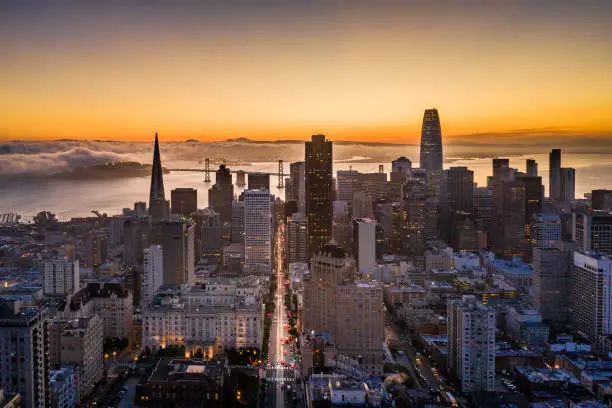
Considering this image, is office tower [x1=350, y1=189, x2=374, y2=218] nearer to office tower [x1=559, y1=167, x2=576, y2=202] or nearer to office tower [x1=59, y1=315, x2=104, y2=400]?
office tower [x1=559, y1=167, x2=576, y2=202]

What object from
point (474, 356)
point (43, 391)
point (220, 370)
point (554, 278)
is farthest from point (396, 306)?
point (43, 391)

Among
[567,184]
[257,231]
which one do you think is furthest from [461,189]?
[257,231]

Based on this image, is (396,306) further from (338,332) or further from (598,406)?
(598,406)

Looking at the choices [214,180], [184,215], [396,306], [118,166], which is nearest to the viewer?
[118,166]

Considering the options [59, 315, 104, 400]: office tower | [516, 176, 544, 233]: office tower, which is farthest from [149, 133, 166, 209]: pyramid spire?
[516, 176, 544, 233]: office tower

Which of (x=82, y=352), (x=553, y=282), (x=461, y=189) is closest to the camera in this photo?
(x=82, y=352)

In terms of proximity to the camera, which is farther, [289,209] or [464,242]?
[289,209]

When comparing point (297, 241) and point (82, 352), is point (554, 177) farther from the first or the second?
point (82, 352)

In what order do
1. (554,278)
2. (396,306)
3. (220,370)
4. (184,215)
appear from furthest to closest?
(184,215) < (396,306) < (554,278) < (220,370)
